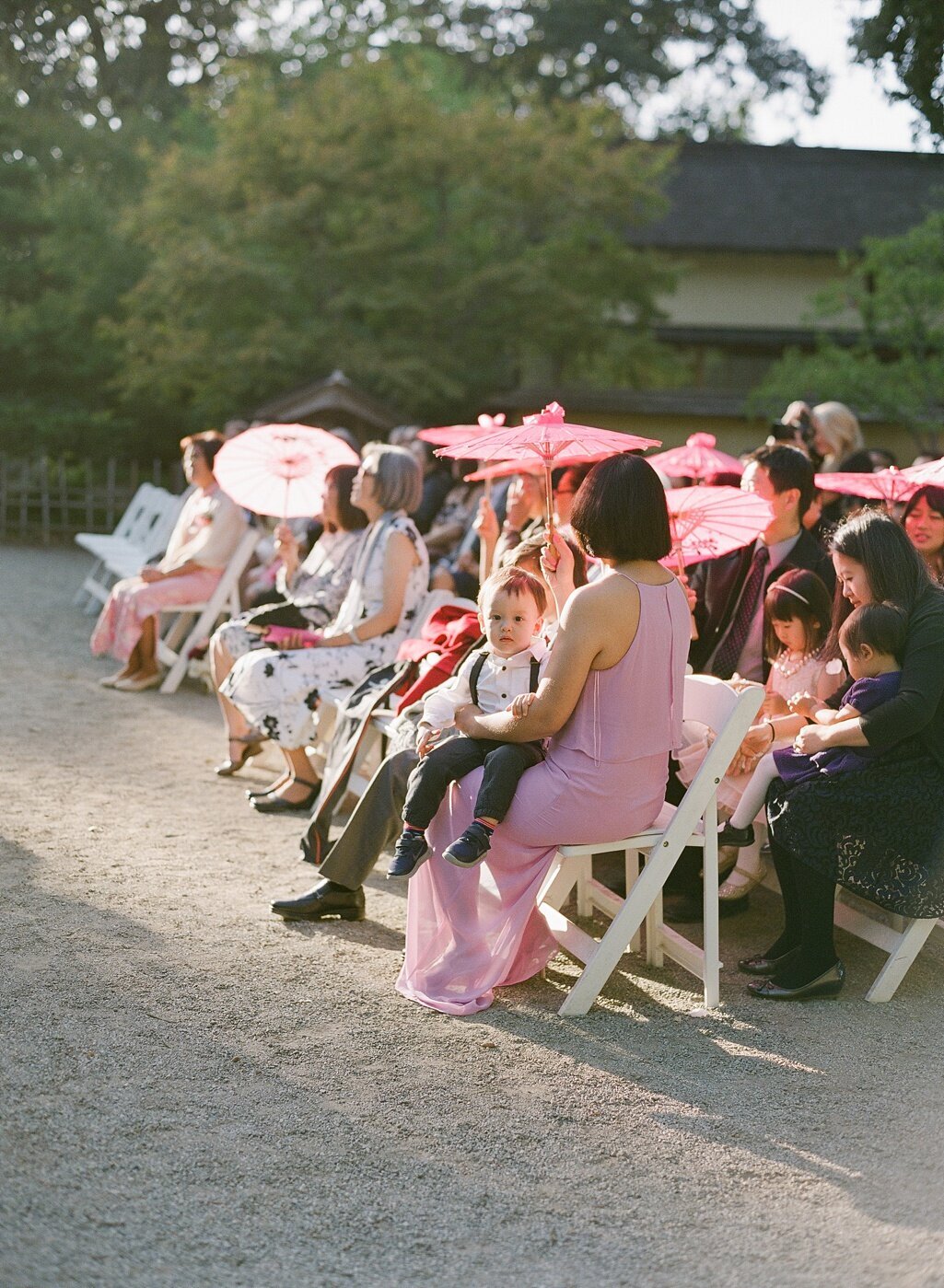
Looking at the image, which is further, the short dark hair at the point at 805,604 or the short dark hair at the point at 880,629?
the short dark hair at the point at 805,604

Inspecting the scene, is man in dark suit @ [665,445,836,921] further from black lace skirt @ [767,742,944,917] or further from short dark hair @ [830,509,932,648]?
black lace skirt @ [767,742,944,917]

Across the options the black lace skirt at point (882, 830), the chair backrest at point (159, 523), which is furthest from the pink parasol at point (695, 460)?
the chair backrest at point (159, 523)

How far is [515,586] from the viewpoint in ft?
15.3

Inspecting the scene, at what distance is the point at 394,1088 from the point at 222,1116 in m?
0.47

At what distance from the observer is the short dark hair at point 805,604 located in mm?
5250

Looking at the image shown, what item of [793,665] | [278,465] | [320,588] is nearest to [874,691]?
Answer: [793,665]

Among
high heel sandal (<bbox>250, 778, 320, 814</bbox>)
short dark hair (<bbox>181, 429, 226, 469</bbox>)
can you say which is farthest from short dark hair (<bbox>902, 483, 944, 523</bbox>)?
short dark hair (<bbox>181, 429, 226, 469</bbox>)

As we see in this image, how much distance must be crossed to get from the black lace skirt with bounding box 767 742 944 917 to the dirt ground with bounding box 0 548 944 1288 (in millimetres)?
400

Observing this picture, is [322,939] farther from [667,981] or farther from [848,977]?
[848,977]

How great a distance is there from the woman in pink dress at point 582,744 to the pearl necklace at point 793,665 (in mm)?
1073

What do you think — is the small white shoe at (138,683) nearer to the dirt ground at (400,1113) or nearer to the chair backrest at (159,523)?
the chair backrest at (159,523)

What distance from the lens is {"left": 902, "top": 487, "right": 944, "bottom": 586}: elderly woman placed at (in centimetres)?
571

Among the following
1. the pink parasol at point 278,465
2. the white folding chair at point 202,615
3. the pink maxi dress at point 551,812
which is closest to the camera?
the pink maxi dress at point 551,812

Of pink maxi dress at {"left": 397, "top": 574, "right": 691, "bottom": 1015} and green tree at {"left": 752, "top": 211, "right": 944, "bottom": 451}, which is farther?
green tree at {"left": 752, "top": 211, "right": 944, "bottom": 451}
